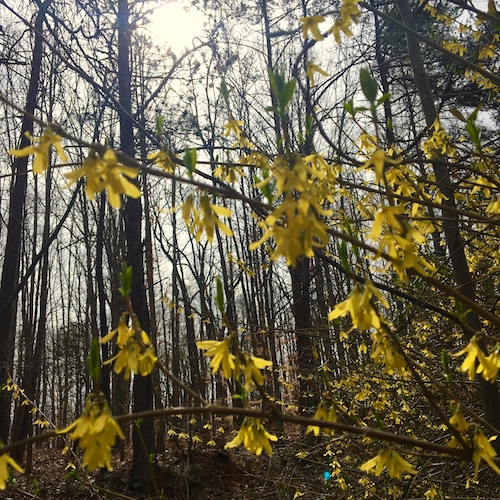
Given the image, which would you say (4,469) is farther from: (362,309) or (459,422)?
(459,422)

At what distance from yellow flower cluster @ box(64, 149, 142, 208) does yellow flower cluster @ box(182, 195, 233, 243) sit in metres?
0.20

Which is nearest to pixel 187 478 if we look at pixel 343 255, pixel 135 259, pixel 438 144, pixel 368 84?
pixel 135 259

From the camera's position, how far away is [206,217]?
3.69ft

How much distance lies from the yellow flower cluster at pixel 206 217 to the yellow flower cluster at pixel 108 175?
0.20 metres

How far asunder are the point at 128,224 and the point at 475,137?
586 cm

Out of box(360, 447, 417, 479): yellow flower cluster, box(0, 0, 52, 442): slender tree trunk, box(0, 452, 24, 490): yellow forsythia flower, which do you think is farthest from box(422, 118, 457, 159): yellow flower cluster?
box(0, 0, 52, 442): slender tree trunk

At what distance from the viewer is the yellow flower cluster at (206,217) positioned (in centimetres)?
109

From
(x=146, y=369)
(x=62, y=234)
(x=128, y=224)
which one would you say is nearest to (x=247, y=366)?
(x=146, y=369)

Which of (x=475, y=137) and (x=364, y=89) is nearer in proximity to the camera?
(x=364, y=89)

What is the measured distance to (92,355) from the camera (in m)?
1.04

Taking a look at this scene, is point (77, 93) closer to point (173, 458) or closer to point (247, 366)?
point (173, 458)

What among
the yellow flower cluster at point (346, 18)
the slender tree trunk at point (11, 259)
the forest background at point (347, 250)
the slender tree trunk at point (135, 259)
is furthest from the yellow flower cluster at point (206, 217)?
the slender tree trunk at point (11, 259)

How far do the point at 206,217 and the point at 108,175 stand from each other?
0.88ft

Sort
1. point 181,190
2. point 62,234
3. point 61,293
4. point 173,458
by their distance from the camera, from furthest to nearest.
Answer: point 61,293 < point 62,234 < point 181,190 < point 173,458
